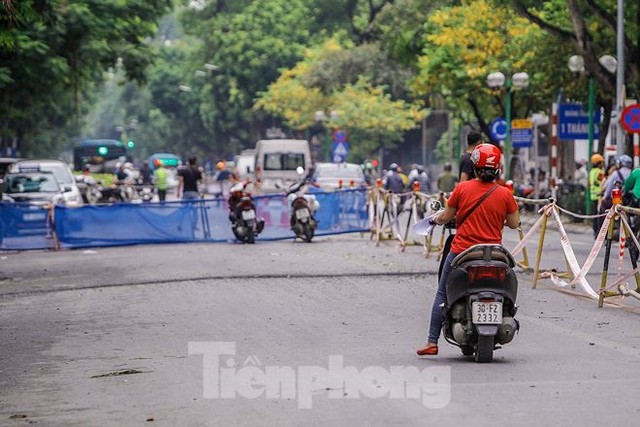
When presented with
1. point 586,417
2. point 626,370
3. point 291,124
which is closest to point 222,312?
point 626,370

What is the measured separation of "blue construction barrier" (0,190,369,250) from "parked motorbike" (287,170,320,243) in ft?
2.43

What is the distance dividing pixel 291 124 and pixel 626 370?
2991 inches

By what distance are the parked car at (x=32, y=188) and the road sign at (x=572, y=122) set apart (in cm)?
1238

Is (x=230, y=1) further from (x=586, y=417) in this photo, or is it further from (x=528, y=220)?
(x=586, y=417)

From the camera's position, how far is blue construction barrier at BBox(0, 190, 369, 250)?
3023cm

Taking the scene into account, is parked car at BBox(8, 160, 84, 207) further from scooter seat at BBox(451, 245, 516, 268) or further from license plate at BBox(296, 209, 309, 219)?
scooter seat at BBox(451, 245, 516, 268)

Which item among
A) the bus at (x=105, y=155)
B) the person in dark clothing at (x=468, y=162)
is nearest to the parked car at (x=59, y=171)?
the person in dark clothing at (x=468, y=162)

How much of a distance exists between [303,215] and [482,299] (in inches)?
786

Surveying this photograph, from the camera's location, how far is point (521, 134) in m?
44.4

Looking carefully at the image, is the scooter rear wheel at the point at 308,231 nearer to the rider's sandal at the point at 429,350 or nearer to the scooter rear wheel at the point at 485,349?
the rider's sandal at the point at 429,350

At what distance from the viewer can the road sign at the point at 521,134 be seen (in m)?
44.2

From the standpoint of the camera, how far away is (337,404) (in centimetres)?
916

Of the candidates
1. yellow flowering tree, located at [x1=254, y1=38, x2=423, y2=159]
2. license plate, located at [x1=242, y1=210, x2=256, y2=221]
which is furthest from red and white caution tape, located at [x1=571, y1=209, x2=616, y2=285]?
yellow flowering tree, located at [x1=254, y1=38, x2=423, y2=159]

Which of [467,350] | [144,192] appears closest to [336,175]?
[144,192]
